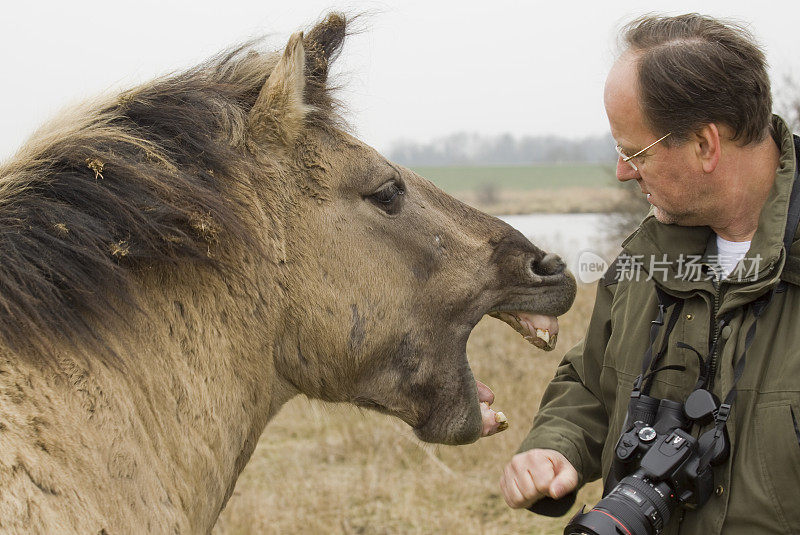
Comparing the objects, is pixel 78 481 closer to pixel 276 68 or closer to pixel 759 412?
pixel 276 68

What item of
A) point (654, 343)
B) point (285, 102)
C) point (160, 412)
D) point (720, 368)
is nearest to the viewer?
point (160, 412)

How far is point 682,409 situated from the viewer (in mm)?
2436

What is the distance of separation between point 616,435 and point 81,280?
1875 mm

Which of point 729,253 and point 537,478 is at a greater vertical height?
point 729,253

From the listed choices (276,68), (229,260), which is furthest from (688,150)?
(229,260)

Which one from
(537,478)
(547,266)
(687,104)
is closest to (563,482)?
(537,478)

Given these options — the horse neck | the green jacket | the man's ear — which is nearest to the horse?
the horse neck

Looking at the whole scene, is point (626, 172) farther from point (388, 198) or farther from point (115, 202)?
point (115, 202)

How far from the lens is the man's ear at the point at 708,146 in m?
2.53

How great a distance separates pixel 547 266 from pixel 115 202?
5.27 ft

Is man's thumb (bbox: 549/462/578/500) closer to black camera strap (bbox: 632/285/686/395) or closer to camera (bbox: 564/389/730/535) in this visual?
camera (bbox: 564/389/730/535)

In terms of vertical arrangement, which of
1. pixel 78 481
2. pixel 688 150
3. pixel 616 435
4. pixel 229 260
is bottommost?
pixel 616 435

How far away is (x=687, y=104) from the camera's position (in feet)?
8.34

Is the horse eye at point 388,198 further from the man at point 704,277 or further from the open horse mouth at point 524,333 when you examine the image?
the man at point 704,277
